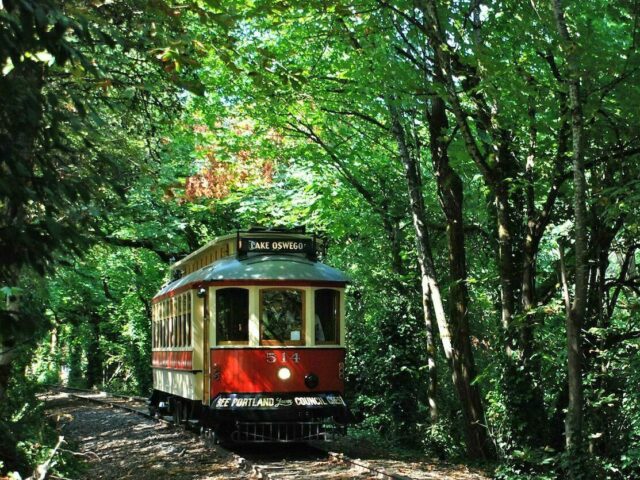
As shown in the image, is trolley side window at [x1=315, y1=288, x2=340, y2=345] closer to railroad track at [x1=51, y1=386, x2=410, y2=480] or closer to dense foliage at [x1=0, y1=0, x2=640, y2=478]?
dense foliage at [x1=0, y1=0, x2=640, y2=478]

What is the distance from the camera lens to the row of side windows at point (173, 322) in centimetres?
1354

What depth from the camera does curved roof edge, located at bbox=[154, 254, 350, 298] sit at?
11906 mm

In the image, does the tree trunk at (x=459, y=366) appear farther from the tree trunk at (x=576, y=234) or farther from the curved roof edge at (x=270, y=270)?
the tree trunk at (x=576, y=234)

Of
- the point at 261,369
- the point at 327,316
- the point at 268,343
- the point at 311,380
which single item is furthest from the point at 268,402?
the point at 327,316

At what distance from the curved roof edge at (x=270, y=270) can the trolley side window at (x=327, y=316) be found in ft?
0.90

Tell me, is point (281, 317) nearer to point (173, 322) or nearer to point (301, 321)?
point (301, 321)

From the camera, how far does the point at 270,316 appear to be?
1202 centimetres

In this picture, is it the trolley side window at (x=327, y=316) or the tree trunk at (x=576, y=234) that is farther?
the trolley side window at (x=327, y=316)

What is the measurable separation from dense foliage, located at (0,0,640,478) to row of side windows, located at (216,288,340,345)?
2.01 meters

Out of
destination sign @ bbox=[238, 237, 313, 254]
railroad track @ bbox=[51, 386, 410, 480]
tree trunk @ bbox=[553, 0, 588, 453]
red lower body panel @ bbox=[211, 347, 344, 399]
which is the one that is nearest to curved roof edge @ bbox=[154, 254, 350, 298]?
destination sign @ bbox=[238, 237, 313, 254]

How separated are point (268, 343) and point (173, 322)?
12.3 feet

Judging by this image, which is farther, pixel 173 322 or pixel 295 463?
pixel 173 322

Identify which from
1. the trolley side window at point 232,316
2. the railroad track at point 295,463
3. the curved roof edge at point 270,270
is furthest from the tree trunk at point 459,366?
the trolley side window at point 232,316

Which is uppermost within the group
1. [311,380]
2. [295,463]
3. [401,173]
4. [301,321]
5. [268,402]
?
[401,173]
